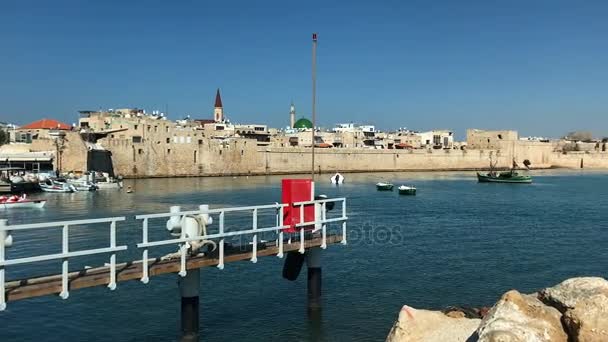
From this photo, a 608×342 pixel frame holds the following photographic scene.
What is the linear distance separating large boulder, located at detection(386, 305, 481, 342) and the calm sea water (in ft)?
10.5

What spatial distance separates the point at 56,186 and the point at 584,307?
49765 millimetres

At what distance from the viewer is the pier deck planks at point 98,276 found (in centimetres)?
873

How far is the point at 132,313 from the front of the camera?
1372cm

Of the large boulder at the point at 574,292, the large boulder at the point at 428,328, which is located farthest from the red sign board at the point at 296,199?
the large boulder at the point at 574,292

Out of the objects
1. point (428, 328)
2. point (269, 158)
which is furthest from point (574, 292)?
point (269, 158)

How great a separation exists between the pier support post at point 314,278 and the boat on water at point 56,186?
41178 millimetres

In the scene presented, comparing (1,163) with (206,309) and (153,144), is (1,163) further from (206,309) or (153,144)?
(206,309)

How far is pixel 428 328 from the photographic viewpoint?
29.5 feet

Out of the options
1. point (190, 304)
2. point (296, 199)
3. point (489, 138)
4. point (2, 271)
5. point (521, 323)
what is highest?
point (489, 138)

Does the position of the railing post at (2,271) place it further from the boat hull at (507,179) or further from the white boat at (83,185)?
the boat hull at (507,179)

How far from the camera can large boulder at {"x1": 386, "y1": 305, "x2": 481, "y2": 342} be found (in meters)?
8.55

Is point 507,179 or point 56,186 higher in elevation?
point 56,186

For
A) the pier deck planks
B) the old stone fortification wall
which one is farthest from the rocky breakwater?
the old stone fortification wall

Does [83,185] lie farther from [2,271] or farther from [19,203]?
[2,271]
